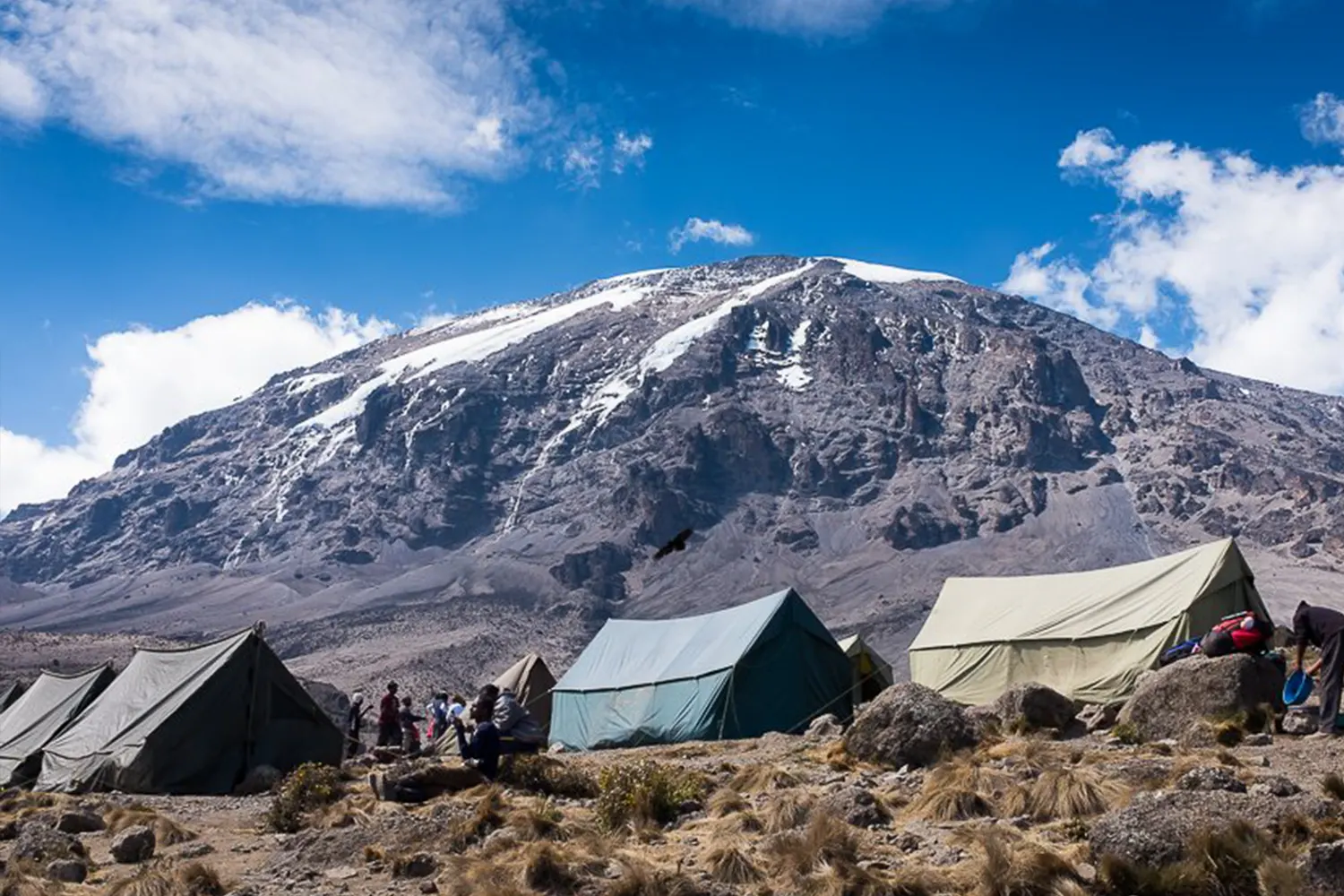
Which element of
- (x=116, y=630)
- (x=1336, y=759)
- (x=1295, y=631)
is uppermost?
(x=116, y=630)

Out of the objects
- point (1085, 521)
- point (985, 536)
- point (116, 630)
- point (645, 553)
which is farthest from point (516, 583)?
point (1085, 521)

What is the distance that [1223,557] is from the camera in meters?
22.1

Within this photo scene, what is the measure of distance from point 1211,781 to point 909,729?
15.9ft

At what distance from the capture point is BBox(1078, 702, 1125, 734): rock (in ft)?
56.2

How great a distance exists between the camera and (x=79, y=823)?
47.4 ft

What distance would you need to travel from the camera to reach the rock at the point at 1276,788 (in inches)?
392

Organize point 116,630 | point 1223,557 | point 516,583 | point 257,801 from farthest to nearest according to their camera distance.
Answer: point 516,583 < point 116,630 < point 1223,557 < point 257,801

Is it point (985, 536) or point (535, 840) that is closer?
point (535, 840)

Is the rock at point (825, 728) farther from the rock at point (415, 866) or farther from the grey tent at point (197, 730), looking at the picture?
the rock at point (415, 866)

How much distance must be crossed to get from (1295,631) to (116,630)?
175 m

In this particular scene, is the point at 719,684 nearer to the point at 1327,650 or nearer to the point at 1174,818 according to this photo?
the point at 1327,650

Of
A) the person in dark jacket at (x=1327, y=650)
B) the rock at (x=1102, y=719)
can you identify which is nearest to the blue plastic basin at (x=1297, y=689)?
the person in dark jacket at (x=1327, y=650)

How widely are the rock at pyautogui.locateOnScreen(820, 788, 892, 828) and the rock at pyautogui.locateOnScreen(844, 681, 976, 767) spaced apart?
2.71m

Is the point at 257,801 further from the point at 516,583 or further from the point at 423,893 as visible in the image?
the point at 516,583
